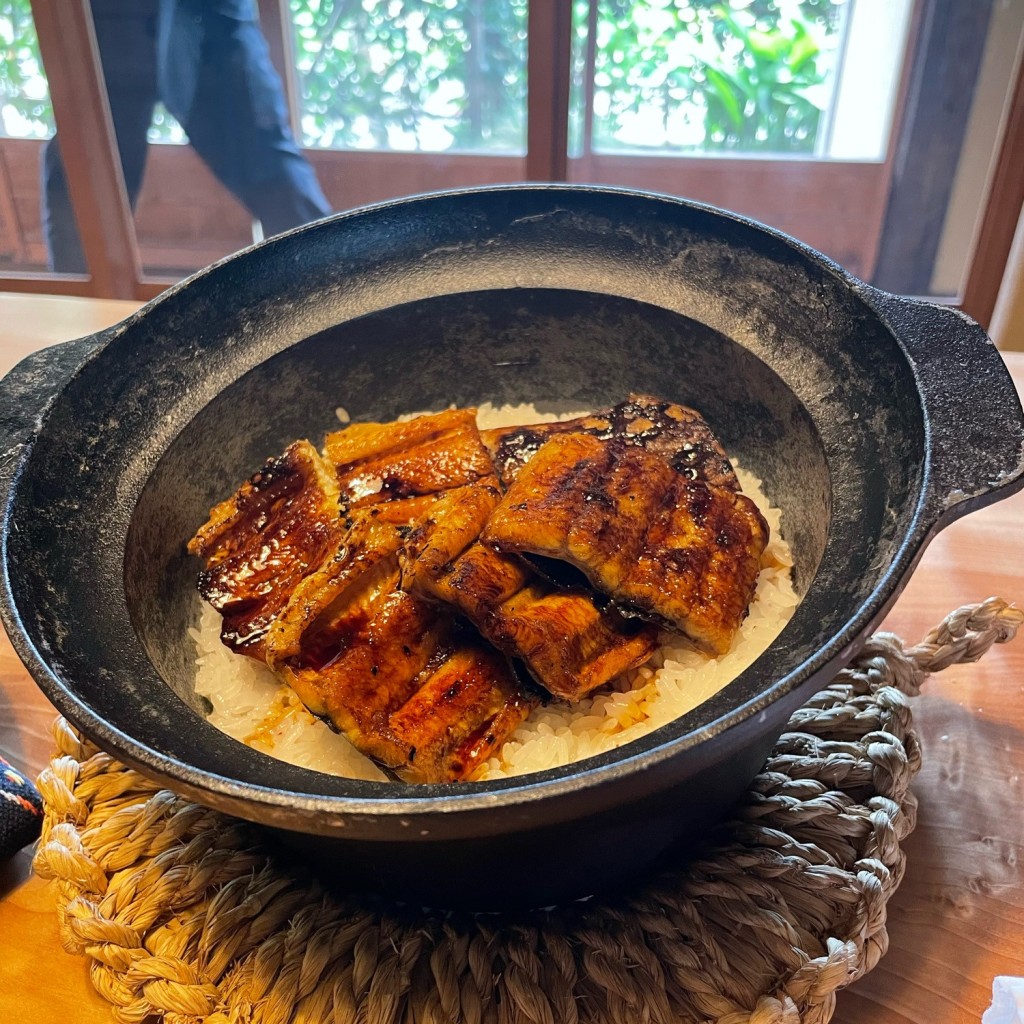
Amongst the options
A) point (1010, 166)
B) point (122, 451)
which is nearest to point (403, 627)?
point (122, 451)

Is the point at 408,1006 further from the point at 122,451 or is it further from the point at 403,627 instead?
the point at 122,451

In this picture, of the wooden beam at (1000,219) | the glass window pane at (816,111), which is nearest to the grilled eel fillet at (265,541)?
the glass window pane at (816,111)

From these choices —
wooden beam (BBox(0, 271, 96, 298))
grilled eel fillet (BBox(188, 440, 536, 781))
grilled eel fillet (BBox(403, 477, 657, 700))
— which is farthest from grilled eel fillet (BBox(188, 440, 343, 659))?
wooden beam (BBox(0, 271, 96, 298))

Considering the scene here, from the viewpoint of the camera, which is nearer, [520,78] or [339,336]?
[339,336]

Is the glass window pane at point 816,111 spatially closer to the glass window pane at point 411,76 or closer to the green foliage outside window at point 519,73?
the green foliage outside window at point 519,73

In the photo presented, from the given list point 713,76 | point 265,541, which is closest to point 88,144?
point 713,76

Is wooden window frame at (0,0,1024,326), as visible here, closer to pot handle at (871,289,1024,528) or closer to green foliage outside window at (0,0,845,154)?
green foliage outside window at (0,0,845,154)
